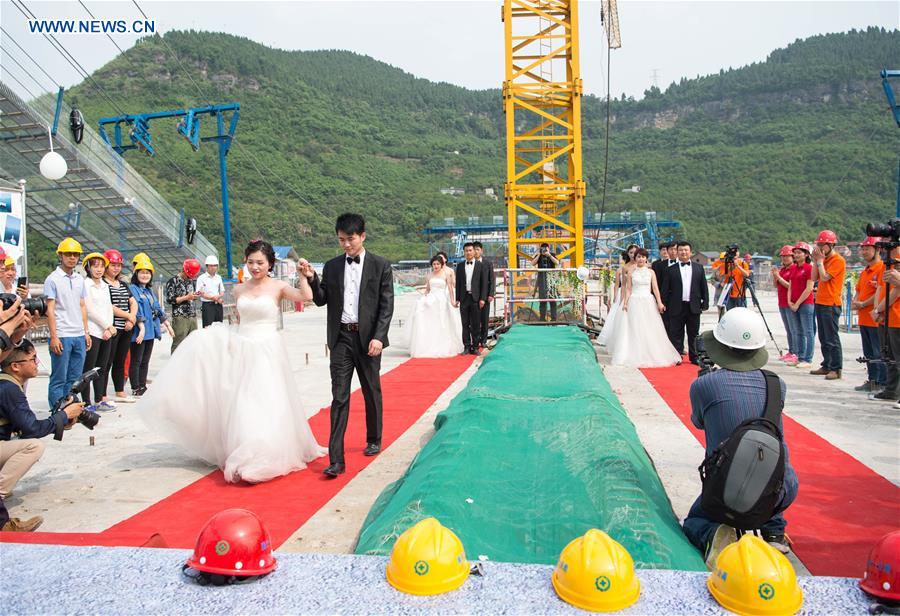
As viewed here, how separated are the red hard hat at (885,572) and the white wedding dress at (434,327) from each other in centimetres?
1040

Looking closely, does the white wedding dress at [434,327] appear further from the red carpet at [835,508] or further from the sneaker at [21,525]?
the sneaker at [21,525]

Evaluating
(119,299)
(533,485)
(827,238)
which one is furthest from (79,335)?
(827,238)

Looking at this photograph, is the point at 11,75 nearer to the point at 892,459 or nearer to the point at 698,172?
the point at 892,459

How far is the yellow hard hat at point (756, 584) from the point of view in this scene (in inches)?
77.5

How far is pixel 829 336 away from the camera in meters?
9.45

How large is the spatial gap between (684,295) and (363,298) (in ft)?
23.2

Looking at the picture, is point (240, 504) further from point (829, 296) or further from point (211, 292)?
point (829, 296)

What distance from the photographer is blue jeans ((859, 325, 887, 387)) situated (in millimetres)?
8289

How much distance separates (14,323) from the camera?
455 centimetres

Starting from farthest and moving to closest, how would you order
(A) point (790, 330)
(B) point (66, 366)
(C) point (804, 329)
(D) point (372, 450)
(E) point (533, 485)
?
(A) point (790, 330)
(C) point (804, 329)
(B) point (66, 366)
(D) point (372, 450)
(E) point (533, 485)

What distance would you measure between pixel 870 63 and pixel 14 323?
143572 millimetres

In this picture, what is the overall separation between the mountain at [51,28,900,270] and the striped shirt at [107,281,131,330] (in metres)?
50.6

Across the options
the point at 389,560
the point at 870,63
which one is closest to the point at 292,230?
the point at 389,560

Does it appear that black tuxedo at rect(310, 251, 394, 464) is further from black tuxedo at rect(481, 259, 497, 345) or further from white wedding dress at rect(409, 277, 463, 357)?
black tuxedo at rect(481, 259, 497, 345)
